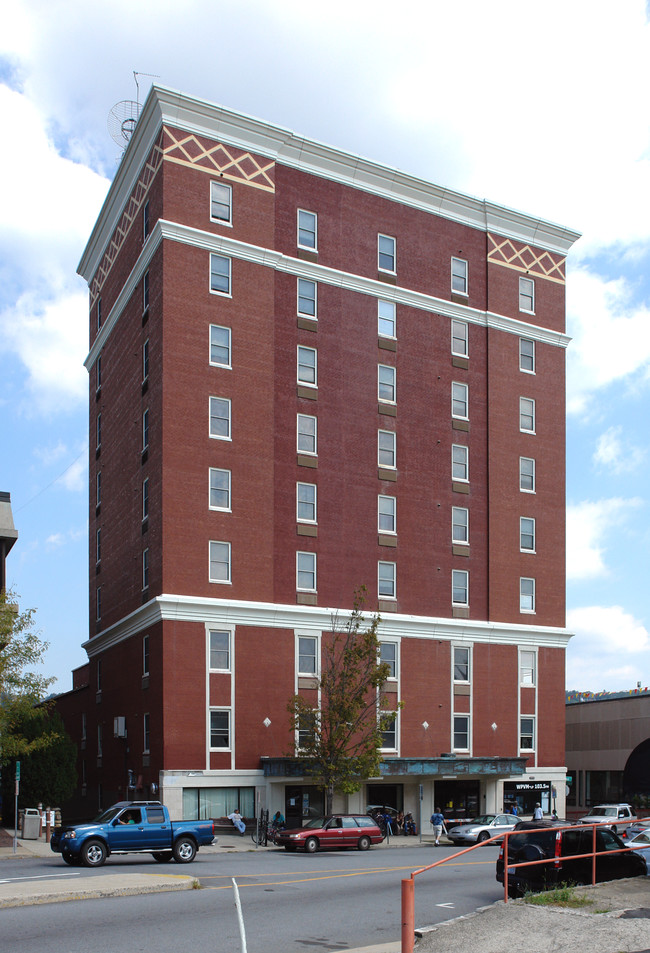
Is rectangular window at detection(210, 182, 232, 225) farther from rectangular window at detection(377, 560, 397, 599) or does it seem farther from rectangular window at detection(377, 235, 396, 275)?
rectangular window at detection(377, 560, 397, 599)

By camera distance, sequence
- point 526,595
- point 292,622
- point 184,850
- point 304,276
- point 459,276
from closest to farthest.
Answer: point 184,850, point 292,622, point 304,276, point 526,595, point 459,276

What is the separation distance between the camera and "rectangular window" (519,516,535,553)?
64.4 m

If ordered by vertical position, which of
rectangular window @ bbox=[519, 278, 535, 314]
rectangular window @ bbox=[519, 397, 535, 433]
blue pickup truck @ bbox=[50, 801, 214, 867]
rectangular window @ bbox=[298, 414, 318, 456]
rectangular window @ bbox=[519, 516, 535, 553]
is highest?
rectangular window @ bbox=[519, 278, 535, 314]

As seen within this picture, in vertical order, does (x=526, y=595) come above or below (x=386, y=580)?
below

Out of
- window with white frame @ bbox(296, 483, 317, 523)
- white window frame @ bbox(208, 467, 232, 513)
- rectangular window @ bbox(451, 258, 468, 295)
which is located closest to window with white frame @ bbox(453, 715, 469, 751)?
window with white frame @ bbox(296, 483, 317, 523)

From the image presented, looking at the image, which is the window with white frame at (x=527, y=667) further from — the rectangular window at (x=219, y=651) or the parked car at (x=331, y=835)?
the parked car at (x=331, y=835)

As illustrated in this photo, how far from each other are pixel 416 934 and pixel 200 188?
44.6 m

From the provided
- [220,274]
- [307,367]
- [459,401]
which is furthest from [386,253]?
[220,274]

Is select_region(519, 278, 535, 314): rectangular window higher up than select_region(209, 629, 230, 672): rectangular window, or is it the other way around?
select_region(519, 278, 535, 314): rectangular window

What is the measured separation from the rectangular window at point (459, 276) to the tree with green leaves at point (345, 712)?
20398 millimetres

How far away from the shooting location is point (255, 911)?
21797 mm

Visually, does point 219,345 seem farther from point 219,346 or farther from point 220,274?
point 220,274

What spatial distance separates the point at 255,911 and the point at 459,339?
4669 centimetres

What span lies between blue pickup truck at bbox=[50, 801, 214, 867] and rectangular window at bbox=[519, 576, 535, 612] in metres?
33.0
